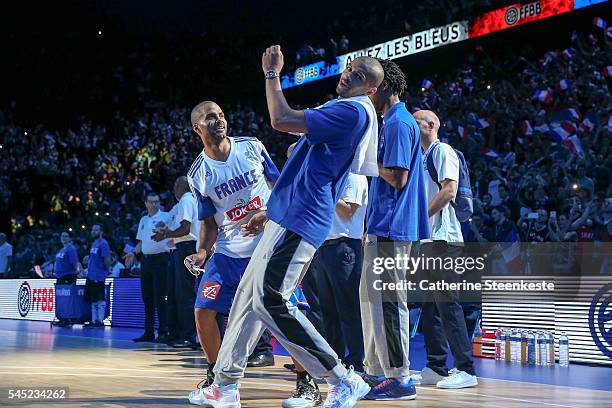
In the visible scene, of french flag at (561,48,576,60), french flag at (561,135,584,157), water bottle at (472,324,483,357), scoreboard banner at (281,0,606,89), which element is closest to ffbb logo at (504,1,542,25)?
scoreboard banner at (281,0,606,89)

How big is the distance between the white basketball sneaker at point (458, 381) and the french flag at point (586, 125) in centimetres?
948

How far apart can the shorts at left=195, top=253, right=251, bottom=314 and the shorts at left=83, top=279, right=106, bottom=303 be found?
9.22 m

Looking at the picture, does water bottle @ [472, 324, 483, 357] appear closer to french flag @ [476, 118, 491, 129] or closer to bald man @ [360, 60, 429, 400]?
bald man @ [360, 60, 429, 400]

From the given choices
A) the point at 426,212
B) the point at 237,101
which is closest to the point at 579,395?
the point at 426,212

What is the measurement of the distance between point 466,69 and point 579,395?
1594 cm

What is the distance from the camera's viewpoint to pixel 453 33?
22406mm

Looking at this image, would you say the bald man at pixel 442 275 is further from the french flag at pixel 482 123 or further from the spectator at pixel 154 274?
the french flag at pixel 482 123

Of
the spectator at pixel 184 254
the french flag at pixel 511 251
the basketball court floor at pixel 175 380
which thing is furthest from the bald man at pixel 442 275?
the french flag at pixel 511 251

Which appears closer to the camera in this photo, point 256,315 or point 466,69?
point 256,315

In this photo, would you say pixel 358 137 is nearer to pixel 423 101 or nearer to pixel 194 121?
pixel 194 121

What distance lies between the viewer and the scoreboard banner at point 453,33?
20266 millimetres

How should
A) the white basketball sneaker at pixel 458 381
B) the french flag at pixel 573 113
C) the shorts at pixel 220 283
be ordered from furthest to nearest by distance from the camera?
the french flag at pixel 573 113
the white basketball sneaker at pixel 458 381
the shorts at pixel 220 283

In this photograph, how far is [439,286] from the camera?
6.01 meters

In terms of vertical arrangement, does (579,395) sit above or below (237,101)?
below
